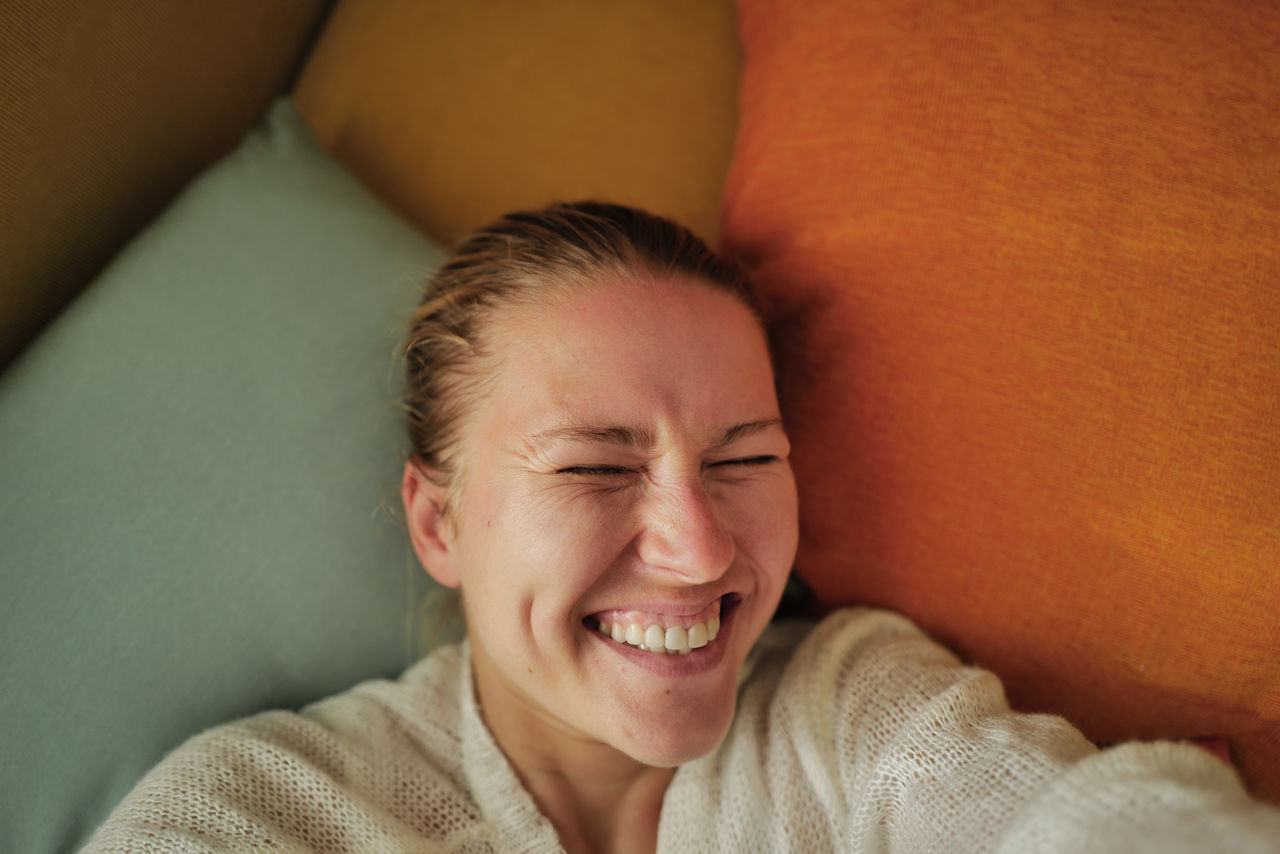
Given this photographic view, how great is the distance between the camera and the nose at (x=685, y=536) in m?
0.85

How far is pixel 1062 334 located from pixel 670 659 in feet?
2.04

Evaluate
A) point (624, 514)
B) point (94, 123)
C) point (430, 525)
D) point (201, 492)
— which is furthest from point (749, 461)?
point (94, 123)

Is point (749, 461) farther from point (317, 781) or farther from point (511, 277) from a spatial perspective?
point (317, 781)

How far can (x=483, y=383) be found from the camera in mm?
976

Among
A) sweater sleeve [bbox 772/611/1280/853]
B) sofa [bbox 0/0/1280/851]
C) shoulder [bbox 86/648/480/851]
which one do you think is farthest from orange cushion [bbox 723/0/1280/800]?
shoulder [bbox 86/648/480/851]

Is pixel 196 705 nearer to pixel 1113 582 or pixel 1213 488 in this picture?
pixel 1113 582

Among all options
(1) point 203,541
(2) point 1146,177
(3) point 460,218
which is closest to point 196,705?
(1) point 203,541

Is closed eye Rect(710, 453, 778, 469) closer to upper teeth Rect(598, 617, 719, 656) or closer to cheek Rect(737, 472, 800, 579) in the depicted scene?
cheek Rect(737, 472, 800, 579)

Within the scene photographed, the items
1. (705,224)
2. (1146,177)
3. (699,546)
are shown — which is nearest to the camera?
(699,546)

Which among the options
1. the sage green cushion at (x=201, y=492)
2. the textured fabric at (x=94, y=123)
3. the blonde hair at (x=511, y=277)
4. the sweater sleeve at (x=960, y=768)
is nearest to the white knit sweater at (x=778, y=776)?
the sweater sleeve at (x=960, y=768)

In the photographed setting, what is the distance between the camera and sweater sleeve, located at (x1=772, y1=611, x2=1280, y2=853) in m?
0.65

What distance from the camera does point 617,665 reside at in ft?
2.96

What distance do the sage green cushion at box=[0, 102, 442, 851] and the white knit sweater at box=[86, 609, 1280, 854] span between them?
122 millimetres

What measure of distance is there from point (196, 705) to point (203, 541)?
23cm
